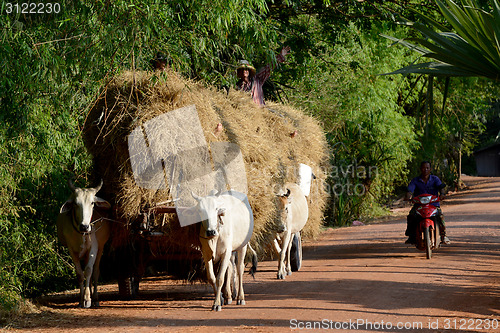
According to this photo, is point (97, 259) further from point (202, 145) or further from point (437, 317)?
point (437, 317)

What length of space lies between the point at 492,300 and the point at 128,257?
181 inches

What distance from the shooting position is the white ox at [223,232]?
679 centimetres

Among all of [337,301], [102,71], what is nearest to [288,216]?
[337,301]

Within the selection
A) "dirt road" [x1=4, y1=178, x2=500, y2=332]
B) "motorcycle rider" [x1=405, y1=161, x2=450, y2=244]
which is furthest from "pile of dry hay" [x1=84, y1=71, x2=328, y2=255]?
"motorcycle rider" [x1=405, y1=161, x2=450, y2=244]

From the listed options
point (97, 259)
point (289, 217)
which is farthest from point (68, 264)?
point (289, 217)

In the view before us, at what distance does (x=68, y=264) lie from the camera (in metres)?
10.2

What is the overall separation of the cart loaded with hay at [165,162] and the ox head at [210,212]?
0.28m

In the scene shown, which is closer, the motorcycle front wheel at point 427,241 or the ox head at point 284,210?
the ox head at point 284,210

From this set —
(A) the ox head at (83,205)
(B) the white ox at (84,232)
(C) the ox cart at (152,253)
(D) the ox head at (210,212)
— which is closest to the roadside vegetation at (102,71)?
(B) the white ox at (84,232)

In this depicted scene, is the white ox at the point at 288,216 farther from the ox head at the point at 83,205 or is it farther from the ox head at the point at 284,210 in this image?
the ox head at the point at 83,205

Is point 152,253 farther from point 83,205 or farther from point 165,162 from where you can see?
point 165,162

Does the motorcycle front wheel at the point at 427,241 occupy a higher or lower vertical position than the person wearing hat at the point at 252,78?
lower

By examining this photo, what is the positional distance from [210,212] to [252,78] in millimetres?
5218

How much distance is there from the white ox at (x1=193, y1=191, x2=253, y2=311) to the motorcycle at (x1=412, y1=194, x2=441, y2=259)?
13.4 feet
